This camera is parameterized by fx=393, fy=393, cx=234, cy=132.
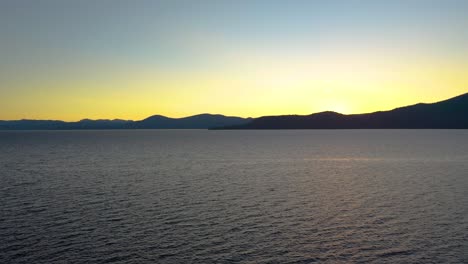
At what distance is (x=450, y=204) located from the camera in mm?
60844

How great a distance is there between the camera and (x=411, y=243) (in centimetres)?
4212

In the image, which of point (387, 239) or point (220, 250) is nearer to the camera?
point (220, 250)

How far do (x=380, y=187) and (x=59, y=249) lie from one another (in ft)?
204

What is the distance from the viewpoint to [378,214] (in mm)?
55656

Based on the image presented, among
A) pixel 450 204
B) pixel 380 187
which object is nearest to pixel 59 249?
pixel 450 204

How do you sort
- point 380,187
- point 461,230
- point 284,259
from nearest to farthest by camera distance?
point 284,259, point 461,230, point 380,187

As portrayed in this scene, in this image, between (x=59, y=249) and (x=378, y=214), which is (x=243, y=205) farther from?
(x=59, y=249)

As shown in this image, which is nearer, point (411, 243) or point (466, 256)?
point (466, 256)

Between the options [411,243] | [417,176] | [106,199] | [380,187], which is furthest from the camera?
[417,176]

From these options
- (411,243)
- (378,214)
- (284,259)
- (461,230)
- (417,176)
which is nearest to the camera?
(284,259)

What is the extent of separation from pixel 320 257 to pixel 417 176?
6871cm

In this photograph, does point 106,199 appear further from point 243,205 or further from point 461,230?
point 461,230

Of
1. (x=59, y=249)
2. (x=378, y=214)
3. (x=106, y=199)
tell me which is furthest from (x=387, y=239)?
(x=106, y=199)

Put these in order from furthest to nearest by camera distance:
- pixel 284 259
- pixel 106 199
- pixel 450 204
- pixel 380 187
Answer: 1. pixel 380 187
2. pixel 106 199
3. pixel 450 204
4. pixel 284 259
